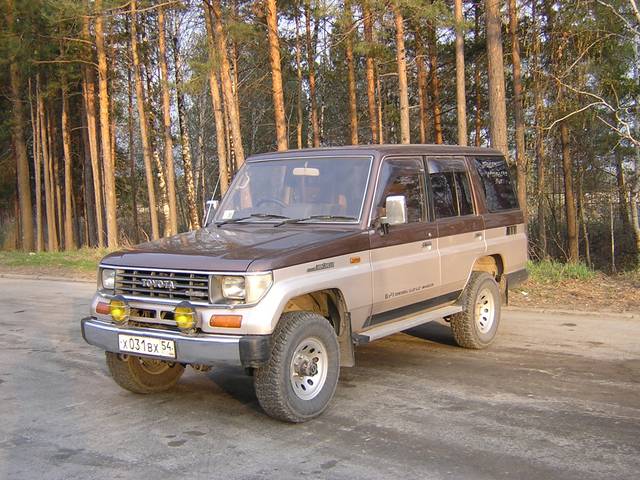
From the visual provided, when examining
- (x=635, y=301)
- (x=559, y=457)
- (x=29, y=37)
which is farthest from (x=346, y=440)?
(x=29, y=37)

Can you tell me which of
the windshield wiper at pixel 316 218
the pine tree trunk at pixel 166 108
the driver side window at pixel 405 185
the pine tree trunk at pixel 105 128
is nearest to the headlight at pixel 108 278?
the windshield wiper at pixel 316 218

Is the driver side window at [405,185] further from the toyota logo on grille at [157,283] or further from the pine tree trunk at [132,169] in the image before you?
the pine tree trunk at [132,169]

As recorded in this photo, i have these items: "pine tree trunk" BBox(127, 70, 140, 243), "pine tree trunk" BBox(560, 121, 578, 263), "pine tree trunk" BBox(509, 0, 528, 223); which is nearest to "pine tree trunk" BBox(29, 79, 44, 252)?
"pine tree trunk" BBox(127, 70, 140, 243)

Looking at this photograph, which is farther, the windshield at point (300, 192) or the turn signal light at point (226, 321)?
the windshield at point (300, 192)

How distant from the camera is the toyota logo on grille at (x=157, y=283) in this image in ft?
16.4

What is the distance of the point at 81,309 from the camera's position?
448 inches

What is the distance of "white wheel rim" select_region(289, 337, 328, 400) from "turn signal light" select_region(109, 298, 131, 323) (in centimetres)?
145

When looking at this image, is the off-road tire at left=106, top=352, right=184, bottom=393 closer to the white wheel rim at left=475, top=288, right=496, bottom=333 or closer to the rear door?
the rear door

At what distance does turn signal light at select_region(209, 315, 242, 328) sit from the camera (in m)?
4.70

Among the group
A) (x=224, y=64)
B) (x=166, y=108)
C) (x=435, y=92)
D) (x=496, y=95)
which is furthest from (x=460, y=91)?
(x=166, y=108)

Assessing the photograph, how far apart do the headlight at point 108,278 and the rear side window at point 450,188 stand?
3.29m

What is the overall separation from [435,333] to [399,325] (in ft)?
7.86

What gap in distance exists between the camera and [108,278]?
5.47m

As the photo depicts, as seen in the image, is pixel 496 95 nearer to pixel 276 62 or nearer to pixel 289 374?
pixel 276 62
